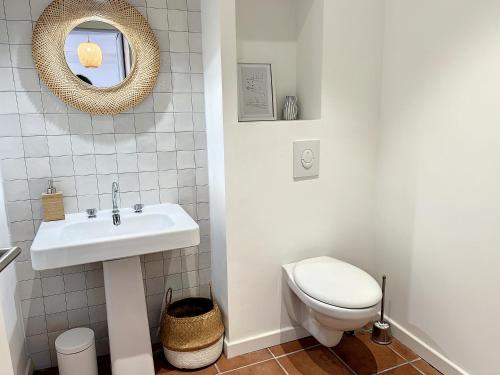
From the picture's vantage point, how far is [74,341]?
5.87ft

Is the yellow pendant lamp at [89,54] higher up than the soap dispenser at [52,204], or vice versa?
the yellow pendant lamp at [89,54]

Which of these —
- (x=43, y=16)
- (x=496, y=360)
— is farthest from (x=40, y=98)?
(x=496, y=360)

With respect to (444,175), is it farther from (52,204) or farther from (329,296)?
(52,204)

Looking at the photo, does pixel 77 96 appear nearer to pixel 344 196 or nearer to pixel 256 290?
pixel 256 290

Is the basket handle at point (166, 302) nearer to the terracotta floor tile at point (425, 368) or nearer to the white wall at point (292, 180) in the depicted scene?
the white wall at point (292, 180)

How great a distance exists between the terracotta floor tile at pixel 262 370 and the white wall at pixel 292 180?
5.6 inches

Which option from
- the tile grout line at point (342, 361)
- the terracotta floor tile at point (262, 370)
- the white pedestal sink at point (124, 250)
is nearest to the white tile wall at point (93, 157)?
the white pedestal sink at point (124, 250)

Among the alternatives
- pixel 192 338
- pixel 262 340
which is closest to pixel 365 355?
pixel 262 340

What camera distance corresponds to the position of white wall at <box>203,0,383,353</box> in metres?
1.92

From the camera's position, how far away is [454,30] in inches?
65.9

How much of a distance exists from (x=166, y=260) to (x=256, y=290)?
1.68 feet

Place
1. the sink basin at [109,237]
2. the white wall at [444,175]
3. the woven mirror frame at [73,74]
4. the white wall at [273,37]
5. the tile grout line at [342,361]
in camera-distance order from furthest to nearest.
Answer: the white wall at [273,37] → the tile grout line at [342,361] → the woven mirror frame at [73,74] → the white wall at [444,175] → the sink basin at [109,237]

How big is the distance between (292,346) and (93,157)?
56.9 inches

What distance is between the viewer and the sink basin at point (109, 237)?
1.45 m
